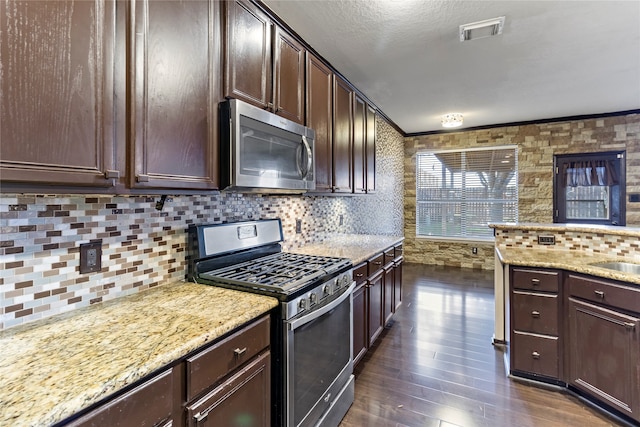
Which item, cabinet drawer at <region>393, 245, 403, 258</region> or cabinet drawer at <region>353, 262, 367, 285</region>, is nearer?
cabinet drawer at <region>353, 262, 367, 285</region>

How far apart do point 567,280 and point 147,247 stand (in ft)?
8.92

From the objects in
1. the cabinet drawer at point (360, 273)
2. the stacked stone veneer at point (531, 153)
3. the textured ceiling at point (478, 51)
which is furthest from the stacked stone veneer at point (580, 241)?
the stacked stone veneer at point (531, 153)

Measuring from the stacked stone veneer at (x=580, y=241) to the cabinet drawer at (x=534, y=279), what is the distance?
27.5 inches

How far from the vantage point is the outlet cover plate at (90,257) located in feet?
4.27

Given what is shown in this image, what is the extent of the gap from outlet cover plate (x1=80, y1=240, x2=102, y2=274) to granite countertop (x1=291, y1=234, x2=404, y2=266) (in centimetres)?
146

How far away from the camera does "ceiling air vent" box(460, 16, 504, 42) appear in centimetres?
227

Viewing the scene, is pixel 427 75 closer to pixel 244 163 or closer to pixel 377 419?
pixel 244 163

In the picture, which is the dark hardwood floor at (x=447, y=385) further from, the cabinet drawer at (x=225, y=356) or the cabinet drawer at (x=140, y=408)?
the cabinet drawer at (x=140, y=408)

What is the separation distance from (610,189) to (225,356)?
6358mm

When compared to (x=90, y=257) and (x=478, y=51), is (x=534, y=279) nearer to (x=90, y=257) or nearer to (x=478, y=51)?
(x=478, y=51)

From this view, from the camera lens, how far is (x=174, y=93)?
130 centimetres

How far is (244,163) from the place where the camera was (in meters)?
1.58

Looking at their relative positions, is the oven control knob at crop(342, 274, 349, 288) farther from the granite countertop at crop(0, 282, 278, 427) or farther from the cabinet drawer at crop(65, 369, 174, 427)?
the cabinet drawer at crop(65, 369, 174, 427)

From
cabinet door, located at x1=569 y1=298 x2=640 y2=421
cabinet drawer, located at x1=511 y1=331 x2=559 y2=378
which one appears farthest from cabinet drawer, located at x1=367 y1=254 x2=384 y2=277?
cabinet door, located at x1=569 y1=298 x2=640 y2=421
